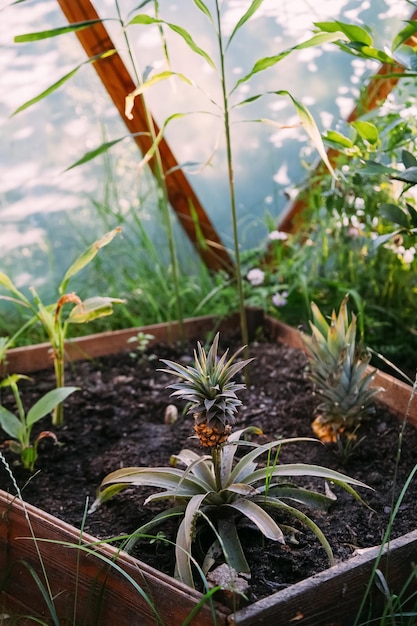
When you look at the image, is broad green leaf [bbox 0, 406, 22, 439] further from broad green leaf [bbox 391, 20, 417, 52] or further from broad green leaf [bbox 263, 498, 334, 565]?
broad green leaf [bbox 391, 20, 417, 52]

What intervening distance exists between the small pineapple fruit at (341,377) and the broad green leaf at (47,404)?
673 millimetres

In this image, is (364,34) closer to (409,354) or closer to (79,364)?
(409,354)

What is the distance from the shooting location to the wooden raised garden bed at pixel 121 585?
4.98 ft

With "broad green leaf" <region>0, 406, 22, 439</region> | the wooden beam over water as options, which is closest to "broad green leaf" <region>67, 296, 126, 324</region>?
"broad green leaf" <region>0, 406, 22, 439</region>

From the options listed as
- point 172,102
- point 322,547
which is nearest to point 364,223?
point 172,102

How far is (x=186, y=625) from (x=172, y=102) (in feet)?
8.19

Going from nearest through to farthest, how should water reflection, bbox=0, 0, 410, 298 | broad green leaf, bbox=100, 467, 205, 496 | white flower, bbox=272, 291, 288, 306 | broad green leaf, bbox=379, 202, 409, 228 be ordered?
broad green leaf, bbox=100, 467, 205, 496, broad green leaf, bbox=379, 202, 409, 228, white flower, bbox=272, 291, 288, 306, water reflection, bbox=0, 0, 410, 298

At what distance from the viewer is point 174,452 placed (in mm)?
2301

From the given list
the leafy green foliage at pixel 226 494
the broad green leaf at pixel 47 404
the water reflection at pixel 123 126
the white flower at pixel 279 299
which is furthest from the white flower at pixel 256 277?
the leafy green foliage at pixel 226 494

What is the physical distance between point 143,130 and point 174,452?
63.1 inches

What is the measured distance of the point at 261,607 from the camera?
1.48 m

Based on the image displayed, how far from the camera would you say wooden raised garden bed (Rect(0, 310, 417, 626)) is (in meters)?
1.52

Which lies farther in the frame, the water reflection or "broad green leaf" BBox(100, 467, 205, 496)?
the water reflection

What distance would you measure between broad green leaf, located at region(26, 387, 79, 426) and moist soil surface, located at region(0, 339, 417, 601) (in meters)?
0.13
